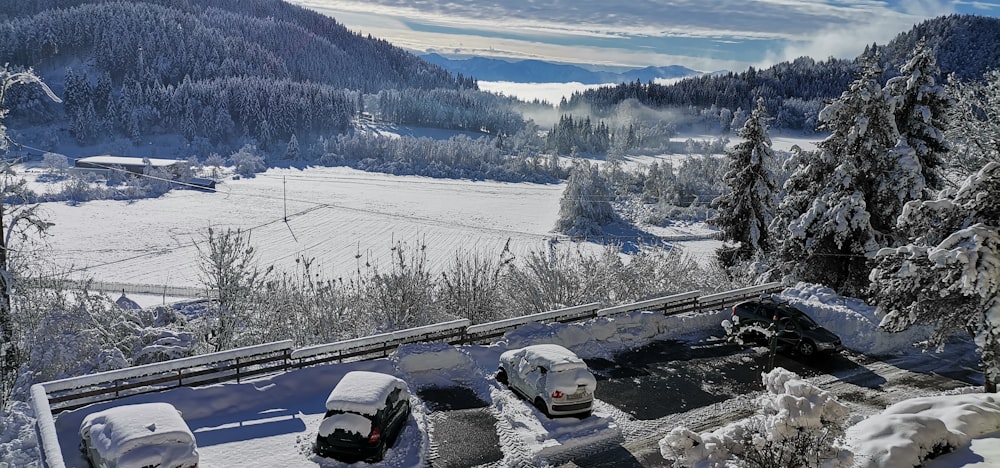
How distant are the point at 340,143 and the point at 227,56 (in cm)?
6674

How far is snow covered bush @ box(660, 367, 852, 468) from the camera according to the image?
33.1 ft

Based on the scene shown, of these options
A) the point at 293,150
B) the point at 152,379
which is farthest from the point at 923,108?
the point at 293,150

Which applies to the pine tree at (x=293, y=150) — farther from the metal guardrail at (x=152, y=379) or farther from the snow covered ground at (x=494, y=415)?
the metal guardrail at (x=152, y=379)

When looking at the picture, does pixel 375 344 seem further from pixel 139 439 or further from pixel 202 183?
pixel 202 183

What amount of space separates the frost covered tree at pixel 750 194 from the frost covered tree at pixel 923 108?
7.02 meters

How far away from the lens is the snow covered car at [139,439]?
38.4ft

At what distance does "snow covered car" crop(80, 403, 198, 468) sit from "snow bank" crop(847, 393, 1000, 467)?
40.6 feet

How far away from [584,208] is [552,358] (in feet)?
241

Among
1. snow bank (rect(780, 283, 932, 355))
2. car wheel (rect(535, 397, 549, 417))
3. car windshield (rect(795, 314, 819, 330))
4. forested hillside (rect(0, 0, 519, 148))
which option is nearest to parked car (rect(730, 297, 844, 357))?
car windshield (rect(795, 314, 819, 330))

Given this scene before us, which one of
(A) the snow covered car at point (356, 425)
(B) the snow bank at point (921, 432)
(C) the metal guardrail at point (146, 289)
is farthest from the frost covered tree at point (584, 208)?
(A) the snow covered car at point (356, 425)

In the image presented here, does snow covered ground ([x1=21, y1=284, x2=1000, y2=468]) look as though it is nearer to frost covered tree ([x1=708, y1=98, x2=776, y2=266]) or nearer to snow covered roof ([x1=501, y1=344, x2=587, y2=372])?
snow covered roof ([x1=501, y1=344, x2=587, y2=372])

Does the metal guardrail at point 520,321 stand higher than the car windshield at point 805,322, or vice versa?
the car windshield at point 805,322

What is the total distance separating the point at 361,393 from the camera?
14.8m

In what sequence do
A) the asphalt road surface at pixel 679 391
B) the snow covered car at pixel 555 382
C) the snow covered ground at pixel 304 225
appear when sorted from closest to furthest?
the asphalt road surface at pixel 679 391
the snow covered car at pixel 555 382
the snow covered ground at pixel 304 225
